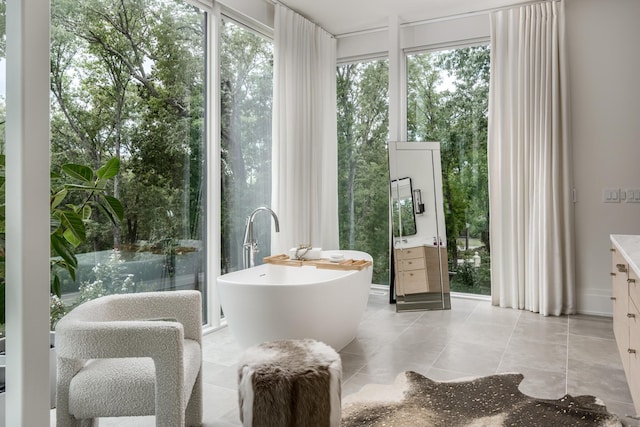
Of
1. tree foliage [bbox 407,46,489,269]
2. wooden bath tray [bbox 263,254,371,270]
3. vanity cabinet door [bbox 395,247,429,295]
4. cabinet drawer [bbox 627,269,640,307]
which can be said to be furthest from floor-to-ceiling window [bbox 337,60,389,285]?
cabinet drawer [bbox 627,269,640,307]

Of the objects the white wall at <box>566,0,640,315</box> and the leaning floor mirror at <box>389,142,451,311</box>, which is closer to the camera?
the white wall at <box>566,0,640,315</box>

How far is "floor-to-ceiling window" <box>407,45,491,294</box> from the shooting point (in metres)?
4.41

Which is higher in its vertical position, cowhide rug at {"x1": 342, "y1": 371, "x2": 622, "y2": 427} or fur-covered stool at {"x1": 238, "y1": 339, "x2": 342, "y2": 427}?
fur-covered stool at {"x1": 238, "y1": 339, "x2": 342, "y2": 427}

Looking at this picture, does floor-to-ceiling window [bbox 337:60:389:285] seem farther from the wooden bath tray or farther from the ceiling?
the wooden bath tray

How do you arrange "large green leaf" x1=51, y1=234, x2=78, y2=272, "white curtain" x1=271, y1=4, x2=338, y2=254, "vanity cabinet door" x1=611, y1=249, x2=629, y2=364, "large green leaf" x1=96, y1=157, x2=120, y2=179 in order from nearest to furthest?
"large green leaf" x1=51, y1=234, x2=78, y2=272 → "large green leaf" x1=96, y1=157, x2=120, y2=179 → "vanity cabinet door" x1=611, y1=249, x2=629, y2=364 → "white curtain" x1=271, y1=4, x2=338, y2=254

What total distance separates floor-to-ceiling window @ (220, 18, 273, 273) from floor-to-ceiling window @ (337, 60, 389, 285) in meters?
1.13

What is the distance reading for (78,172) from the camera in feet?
5.71

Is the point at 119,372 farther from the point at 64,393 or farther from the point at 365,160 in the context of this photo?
the point at 365,160

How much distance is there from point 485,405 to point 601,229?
2415 millimetres

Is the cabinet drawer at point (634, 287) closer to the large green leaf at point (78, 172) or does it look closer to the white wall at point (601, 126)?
the white wall at point (601, 126)

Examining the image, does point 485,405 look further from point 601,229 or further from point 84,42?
point 84,42

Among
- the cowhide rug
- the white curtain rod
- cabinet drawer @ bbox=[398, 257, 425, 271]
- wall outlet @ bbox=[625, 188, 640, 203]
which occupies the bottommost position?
the cowhide rug

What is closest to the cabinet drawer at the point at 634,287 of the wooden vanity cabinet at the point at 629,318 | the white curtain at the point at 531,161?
the wooden vanity cabinet at the point at 629,318

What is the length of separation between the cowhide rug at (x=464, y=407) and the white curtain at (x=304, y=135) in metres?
1.88
